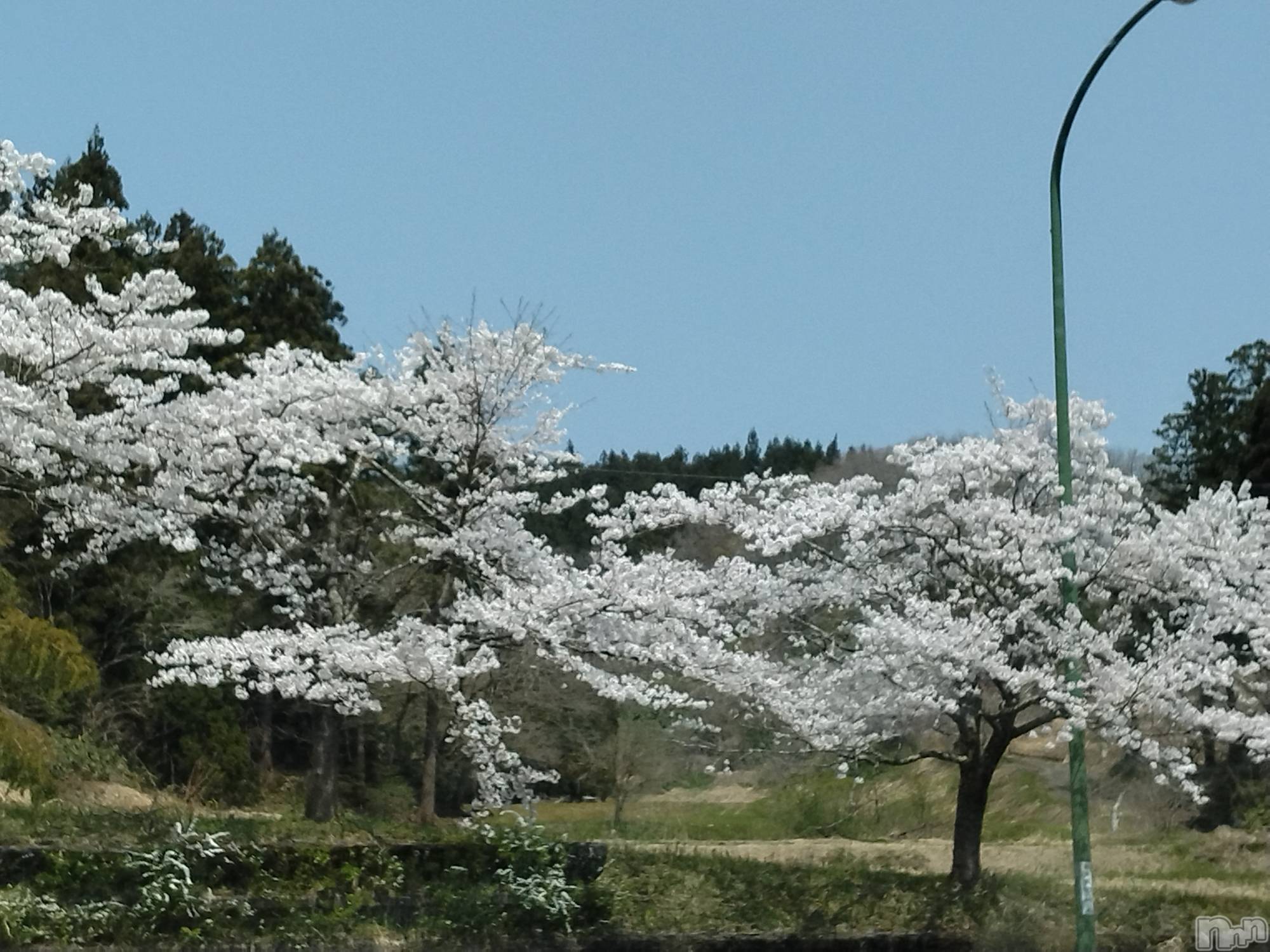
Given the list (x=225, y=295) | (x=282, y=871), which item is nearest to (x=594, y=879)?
(x=282, y=871)

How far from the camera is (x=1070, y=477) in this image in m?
9.70

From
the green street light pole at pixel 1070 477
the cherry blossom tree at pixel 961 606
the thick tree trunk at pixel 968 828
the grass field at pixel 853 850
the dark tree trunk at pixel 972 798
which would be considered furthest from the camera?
the thick tree trunk at pixel 968 828

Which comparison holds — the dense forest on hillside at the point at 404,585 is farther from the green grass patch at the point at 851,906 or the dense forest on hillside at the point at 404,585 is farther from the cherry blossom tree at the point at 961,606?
the green grass patch at the point at 851,906

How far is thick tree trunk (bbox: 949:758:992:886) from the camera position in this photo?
12656mm

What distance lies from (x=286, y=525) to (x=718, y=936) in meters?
6.60

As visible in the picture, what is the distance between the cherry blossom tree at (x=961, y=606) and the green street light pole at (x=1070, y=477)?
23 cm

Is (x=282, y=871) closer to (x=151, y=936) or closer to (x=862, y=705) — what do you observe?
(x=151, y=936)

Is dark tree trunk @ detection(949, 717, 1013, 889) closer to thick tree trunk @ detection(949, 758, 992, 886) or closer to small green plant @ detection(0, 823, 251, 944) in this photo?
thick tree trunk @ detection(949, 758, 992, 886)

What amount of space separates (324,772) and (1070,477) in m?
8.20

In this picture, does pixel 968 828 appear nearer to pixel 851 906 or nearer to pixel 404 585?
pixel 851 906

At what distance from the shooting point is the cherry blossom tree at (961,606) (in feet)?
34.9

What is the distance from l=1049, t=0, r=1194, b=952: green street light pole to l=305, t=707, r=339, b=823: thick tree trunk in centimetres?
729

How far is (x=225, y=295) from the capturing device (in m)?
21.0

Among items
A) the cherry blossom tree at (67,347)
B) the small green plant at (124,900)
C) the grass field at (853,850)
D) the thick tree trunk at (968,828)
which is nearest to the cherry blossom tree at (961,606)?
the thick tree trunk at (968,828)
